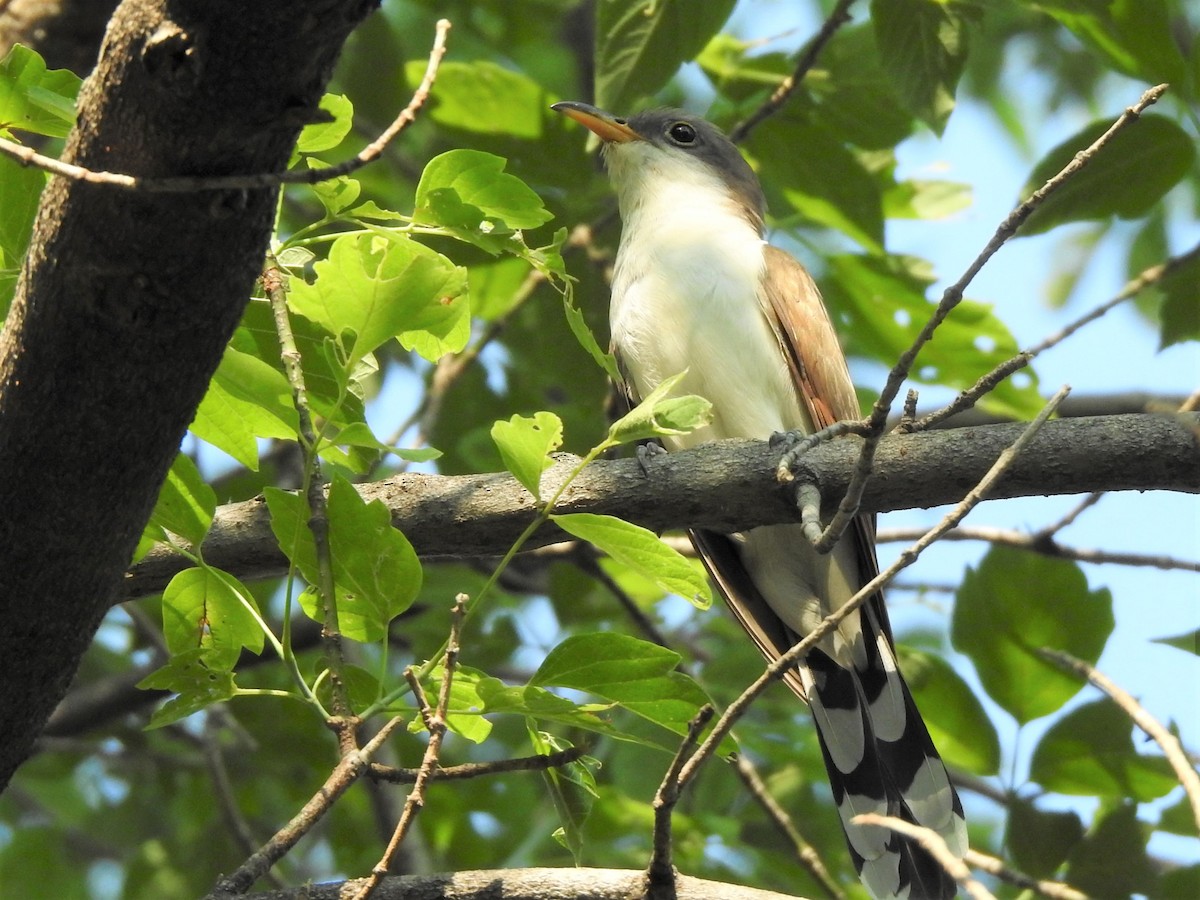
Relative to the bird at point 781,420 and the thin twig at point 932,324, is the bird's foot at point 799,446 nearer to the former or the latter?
the thin twig at point 932,324

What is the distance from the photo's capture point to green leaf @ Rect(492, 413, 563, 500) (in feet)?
7.60

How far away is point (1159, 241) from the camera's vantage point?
6605mm

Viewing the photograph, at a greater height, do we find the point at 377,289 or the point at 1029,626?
the point at 377,289

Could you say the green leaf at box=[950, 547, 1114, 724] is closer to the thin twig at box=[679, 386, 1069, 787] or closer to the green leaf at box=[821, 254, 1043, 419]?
the green leaf at box=[821, 254, 1043, 419]

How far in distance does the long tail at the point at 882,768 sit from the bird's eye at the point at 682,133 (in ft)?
8.33

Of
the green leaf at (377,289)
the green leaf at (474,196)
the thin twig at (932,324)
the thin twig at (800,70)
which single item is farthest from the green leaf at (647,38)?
the green leaf at (377,289)

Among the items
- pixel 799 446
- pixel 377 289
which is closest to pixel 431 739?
pixel 377 289

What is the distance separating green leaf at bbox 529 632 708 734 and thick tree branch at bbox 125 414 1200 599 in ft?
2.17

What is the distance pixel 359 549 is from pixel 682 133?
4.23 m

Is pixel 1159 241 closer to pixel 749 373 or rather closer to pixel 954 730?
pixel 749 373

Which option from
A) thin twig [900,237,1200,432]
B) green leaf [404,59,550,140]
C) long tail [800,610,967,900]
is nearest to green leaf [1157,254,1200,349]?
thin twig [900,237,1200,432]

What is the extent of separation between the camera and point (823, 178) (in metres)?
4.77

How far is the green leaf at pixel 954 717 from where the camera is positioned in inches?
166

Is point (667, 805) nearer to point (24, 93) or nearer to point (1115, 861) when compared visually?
point (24, 93)
